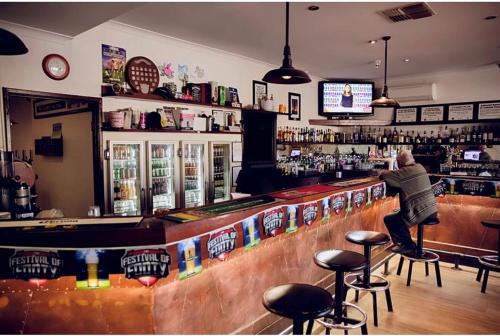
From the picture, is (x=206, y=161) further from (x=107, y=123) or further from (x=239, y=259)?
(x=239, y=259)

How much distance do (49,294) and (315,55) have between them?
5.34 m

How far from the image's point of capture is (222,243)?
2.36 meters

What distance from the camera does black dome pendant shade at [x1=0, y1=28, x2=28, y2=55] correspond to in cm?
237

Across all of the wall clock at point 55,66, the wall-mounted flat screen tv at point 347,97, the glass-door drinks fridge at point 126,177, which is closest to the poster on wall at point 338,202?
the glass-door drinks fridge at point 126,177

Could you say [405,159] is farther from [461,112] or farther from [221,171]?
[461,112]

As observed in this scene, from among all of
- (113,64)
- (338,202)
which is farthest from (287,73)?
(113,64)

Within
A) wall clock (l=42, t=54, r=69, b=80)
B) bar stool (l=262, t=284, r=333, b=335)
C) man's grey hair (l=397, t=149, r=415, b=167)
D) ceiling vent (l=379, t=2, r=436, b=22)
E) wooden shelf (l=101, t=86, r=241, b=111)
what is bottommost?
bar stool (l=262, t=284, r=333, b=335)

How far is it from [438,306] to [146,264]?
3085 mm

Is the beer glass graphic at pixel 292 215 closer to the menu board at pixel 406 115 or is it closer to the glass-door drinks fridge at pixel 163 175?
the glass-door drinks fridge at pixel 163 175

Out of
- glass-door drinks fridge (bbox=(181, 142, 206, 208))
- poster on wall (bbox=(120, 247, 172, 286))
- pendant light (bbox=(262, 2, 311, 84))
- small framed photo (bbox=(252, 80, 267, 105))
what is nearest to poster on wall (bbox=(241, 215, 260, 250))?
poster on wall (bbox=(120, 247, 172, 286))

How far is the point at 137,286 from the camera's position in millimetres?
2025

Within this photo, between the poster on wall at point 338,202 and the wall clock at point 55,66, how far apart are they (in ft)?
10.7

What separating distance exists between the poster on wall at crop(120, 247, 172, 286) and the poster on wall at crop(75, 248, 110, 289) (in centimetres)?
11

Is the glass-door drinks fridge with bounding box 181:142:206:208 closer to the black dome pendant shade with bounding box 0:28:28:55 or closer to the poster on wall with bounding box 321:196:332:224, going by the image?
the poster on wall with bounding box 321:196:332:224
